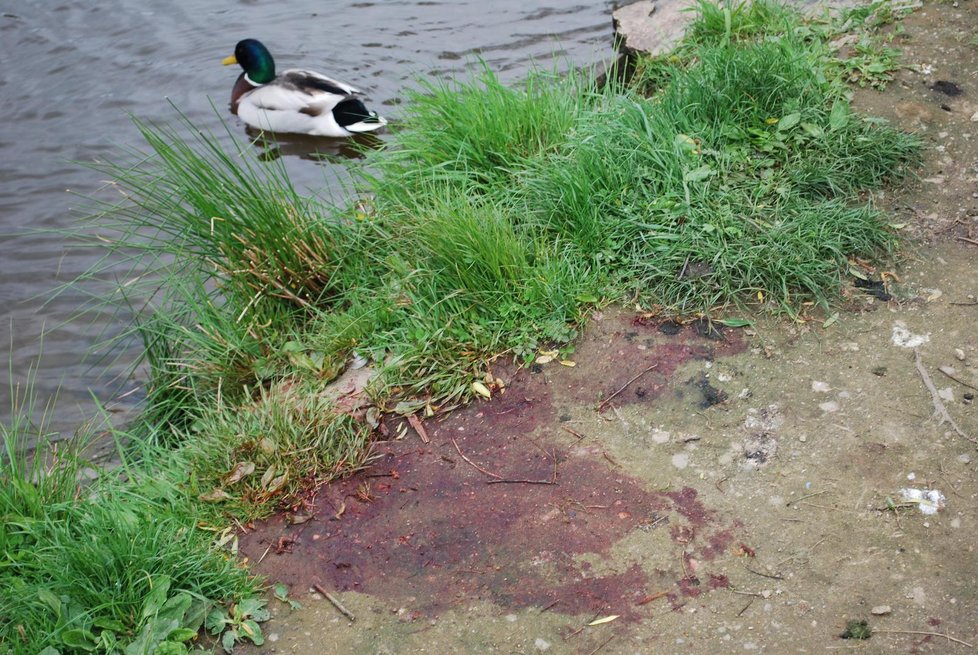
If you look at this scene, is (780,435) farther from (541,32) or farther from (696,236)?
(541,32)

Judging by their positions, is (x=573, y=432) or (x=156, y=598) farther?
(x=573, y=432)

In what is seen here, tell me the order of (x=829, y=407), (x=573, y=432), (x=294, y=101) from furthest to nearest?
(x=294, y=101) < (x=573, y=432) < (x=829, y=407)

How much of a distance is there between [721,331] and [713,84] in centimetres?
137

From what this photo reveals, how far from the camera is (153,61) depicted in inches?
294

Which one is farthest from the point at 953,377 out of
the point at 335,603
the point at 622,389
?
the point at 335,603

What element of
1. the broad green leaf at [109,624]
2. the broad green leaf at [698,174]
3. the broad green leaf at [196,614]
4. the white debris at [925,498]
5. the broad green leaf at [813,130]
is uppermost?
the broad green leaf at [813,130]

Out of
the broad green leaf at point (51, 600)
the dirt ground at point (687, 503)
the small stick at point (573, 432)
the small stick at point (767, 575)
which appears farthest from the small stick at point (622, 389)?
the broad green leaf at point (51, 600)

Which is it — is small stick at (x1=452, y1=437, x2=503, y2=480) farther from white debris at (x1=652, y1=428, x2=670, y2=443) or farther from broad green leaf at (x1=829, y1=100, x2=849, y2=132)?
broad green leaf at (x1=829, y1=100, x2=849, y2=132)

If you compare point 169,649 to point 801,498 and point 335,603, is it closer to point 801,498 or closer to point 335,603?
point 335,603

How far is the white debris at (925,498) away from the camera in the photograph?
108 inches

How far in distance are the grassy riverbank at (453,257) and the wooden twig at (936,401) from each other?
0.43m

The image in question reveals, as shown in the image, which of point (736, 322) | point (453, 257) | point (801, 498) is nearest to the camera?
point (801, 498)

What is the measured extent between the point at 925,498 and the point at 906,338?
0.77 m

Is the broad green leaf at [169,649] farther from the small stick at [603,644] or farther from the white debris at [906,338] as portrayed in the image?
the white debris at [906,338]
